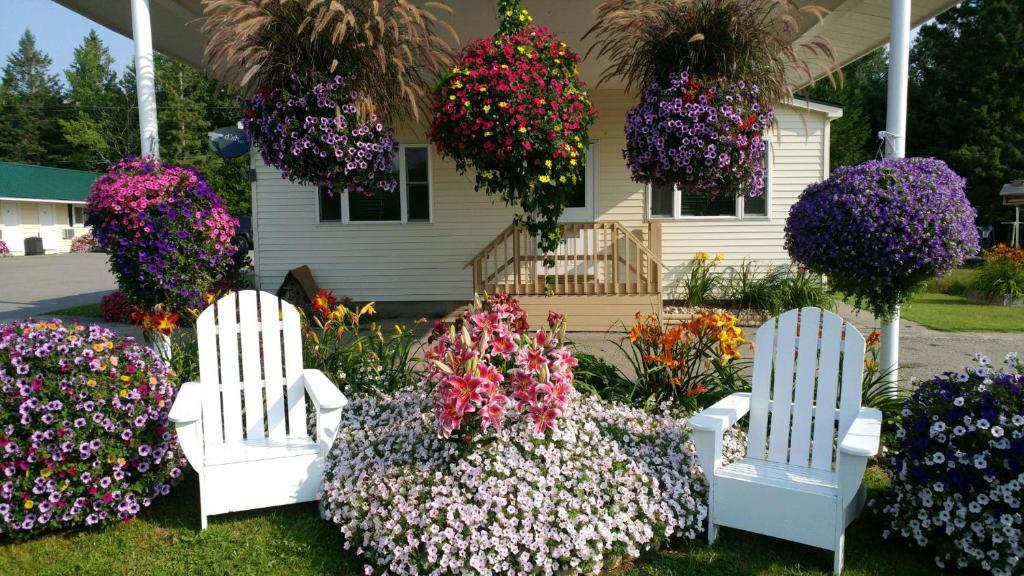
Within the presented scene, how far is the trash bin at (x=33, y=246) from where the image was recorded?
31.2 m

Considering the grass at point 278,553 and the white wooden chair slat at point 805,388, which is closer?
the grass at point 278,553

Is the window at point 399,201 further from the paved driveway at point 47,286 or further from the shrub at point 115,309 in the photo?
the paved driveway at point 47,286

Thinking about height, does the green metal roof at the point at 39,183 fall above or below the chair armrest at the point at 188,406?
above

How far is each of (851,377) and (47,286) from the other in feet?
59.1

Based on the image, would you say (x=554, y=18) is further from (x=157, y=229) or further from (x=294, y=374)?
(x=294, y=374)

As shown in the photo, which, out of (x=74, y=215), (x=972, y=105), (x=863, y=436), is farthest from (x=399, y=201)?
(x=74, y=215)

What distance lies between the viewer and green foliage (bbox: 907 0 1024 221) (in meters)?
22.5

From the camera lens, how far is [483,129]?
4.14 metres

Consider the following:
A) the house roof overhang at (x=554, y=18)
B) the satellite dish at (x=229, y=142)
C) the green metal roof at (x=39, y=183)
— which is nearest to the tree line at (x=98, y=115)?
the green metal roof at (x=39, y=183)

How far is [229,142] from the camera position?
8.24 meters

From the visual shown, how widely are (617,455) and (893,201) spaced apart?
1910 mm

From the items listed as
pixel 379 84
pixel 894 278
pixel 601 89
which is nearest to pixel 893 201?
pixel 894 278

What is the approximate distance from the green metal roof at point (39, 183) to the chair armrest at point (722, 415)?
108 ft

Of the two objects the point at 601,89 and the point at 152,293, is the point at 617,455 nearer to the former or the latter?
the point at 152,293
